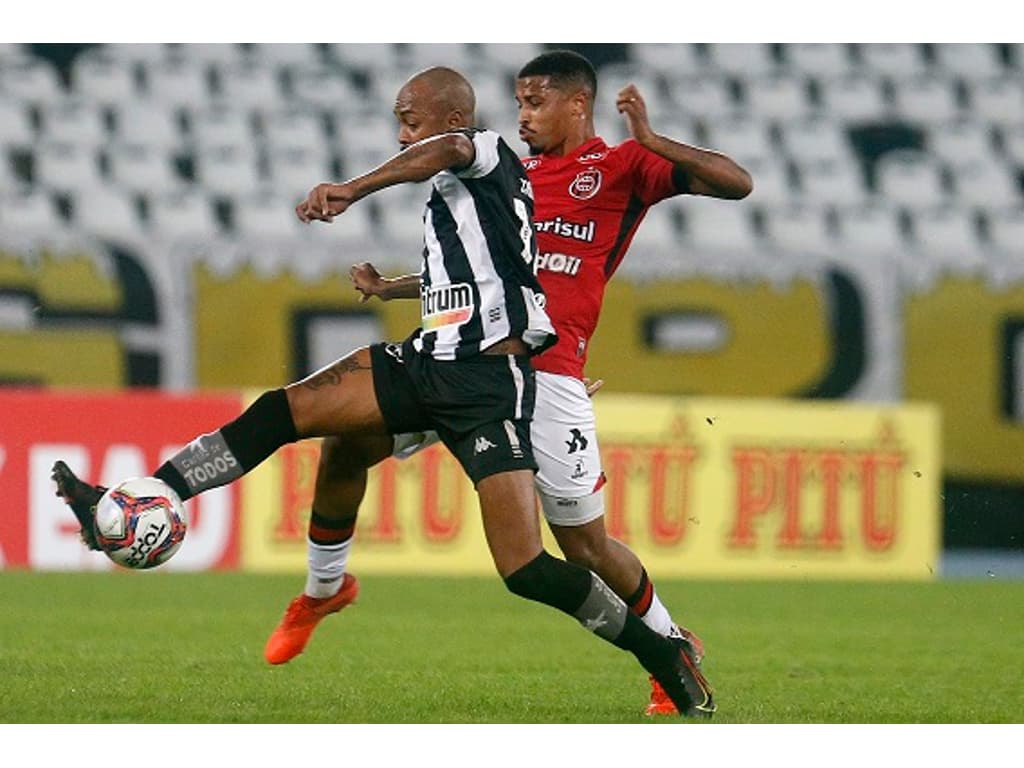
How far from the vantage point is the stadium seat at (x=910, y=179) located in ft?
55.2

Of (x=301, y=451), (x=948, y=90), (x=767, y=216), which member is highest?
(x=948, y=90)

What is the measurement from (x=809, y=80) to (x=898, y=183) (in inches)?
52.2

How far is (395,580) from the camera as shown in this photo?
1139 cm

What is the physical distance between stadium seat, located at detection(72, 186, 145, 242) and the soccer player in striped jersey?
355 inches

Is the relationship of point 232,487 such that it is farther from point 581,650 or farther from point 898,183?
point 898,183

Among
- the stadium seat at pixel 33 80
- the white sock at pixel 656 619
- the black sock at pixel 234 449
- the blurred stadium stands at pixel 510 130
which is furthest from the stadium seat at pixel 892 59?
the black sock at pixel 234 449

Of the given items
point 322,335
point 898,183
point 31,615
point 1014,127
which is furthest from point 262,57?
point 31,615

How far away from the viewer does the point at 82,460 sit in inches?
447

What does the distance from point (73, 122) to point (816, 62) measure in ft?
21.8

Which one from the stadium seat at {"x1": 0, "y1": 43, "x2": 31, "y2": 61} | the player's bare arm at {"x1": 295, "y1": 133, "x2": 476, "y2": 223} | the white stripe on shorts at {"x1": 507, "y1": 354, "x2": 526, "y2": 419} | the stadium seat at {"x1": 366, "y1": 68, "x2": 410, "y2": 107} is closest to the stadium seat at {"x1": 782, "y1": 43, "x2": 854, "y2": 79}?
the stadium seat at {"x1": 366, "y1": 68, "x2": 410, "y2": 107}

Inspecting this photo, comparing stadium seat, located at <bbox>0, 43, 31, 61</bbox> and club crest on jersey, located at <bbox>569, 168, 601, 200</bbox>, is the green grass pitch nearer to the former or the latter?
club crest on jersey, located at <bbox>569, 168, 601, 200</bbox>

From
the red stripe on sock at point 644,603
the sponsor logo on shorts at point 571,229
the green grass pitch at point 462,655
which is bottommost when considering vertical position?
the green grass pitch at point 462,655

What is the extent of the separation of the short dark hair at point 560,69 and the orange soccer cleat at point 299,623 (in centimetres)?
178

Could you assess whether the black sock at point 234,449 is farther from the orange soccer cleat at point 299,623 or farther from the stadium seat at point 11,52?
the stadium seat at point 11,52
